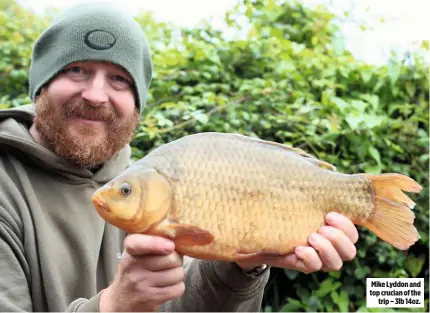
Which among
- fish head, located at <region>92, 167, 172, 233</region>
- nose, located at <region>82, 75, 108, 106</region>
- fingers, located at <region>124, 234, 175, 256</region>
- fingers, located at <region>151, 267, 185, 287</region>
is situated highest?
nose, located at <region>82, 75, 108, 106</region>

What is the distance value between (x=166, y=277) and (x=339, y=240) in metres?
0.35

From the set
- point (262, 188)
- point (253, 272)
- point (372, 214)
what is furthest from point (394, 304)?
point (262, 188)

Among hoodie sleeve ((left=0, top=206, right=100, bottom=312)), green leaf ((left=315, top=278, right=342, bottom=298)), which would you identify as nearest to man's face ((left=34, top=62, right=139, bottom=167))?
hoodie sleeve ((left=0, top=206, right=100, bottom=312))

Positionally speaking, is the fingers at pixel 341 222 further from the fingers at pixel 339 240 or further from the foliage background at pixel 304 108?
the foliage background at pixel 304 108

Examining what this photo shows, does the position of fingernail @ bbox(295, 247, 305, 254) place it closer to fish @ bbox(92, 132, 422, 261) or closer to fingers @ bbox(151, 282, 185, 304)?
fish @ bbox(92, 132, 422, 261)

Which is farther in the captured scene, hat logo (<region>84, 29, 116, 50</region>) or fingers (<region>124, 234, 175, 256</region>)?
hat logo (<region>84, 29, 116, 50</region>)

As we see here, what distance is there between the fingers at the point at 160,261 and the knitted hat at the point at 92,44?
824 mm

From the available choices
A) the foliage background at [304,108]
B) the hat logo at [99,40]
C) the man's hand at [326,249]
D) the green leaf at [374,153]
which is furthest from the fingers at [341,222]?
the green leaf at [374,153]

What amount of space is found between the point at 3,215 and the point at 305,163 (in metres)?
0.78

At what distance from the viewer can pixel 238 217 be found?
1.04m

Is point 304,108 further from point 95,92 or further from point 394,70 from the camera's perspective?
point 95,92

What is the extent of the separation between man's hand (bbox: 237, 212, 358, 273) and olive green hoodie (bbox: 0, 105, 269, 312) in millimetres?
292

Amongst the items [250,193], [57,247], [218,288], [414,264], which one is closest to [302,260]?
[250,193]

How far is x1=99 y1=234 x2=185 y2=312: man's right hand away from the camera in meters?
1.00
